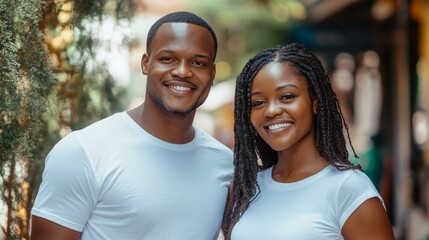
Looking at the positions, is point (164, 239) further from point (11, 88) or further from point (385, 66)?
point (385, 66)

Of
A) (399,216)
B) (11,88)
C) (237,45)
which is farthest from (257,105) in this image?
(237,45)

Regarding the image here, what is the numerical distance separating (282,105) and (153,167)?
2.06 feet

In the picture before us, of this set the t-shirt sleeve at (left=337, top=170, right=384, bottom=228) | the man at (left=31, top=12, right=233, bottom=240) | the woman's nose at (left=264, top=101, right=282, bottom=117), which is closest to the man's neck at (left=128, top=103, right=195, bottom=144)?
the man at (left=31, top=12, right=233, bottom=240)

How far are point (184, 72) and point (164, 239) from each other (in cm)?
74

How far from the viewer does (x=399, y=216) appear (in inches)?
477

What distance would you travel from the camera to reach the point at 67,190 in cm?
361

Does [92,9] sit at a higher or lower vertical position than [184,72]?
higher

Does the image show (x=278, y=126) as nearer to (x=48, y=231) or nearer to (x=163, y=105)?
(x=163, y=105)

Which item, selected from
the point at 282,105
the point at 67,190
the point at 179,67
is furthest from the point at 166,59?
the point at 67,190

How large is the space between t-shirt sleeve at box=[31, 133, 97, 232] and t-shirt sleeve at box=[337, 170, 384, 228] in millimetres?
1034

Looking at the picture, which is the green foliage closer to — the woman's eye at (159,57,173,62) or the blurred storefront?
the woman's eye at (159,57,173,62)

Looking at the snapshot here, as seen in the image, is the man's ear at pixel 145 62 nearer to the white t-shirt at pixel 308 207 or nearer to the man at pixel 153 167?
the man at pixel 153 167

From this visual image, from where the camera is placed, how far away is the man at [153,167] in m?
3.63

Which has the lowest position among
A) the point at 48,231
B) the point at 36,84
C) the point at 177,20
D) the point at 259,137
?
the point at 48,231
